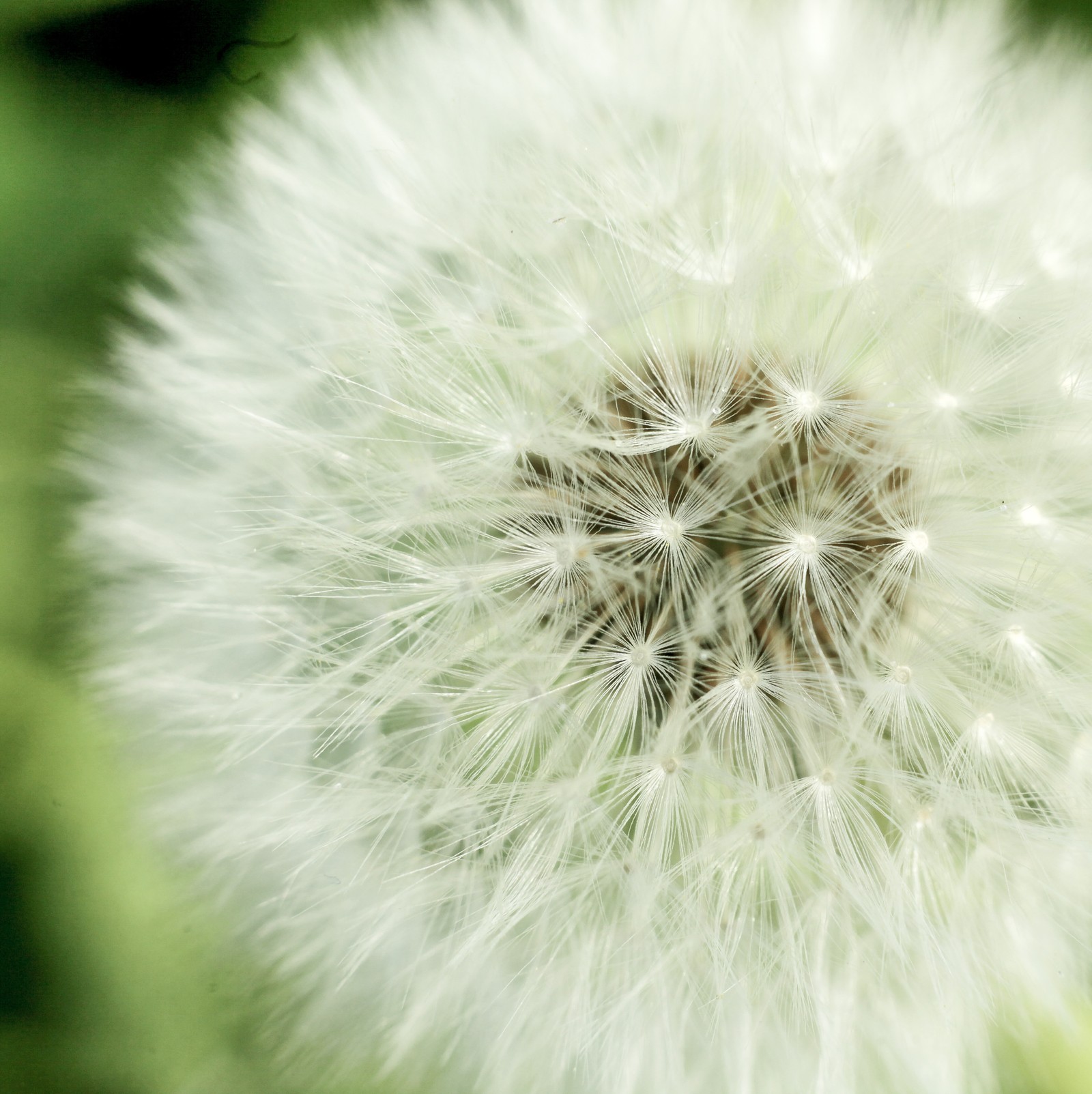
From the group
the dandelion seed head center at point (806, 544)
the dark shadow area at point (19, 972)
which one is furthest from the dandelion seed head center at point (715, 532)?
the dark shadow area at point (19, 972)

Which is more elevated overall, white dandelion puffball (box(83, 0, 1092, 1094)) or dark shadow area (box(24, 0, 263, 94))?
dark shadow area (box(24, 0, 263, 94))

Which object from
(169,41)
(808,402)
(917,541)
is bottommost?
(917,541)

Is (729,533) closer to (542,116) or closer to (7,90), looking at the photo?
(542,116)

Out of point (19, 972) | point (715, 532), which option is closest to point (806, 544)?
point (715, 532)

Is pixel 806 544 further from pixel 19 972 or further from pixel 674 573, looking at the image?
pixel 19 972

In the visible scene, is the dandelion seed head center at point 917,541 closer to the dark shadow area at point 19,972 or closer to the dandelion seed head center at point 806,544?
the dandelion seed head center at point 806,544

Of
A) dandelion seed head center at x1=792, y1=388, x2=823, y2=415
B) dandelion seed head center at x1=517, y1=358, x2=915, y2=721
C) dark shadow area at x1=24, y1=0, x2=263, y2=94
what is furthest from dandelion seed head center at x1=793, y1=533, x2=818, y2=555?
dark shadow area at x1=24, y1=0, x2=263, y2=94

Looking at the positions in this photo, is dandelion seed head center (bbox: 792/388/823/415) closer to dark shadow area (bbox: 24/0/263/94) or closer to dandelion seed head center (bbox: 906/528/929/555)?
dandelion seed head center (bbox: 906/528/929/555)

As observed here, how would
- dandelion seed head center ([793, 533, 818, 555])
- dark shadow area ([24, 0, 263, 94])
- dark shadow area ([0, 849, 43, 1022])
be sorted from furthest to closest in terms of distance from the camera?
dark shadow area ([24, 0, 263, 94]), dark shadow area ([0, 849, 43, 1022]), dandelion seed head center ([793, 533, 818, 555])
